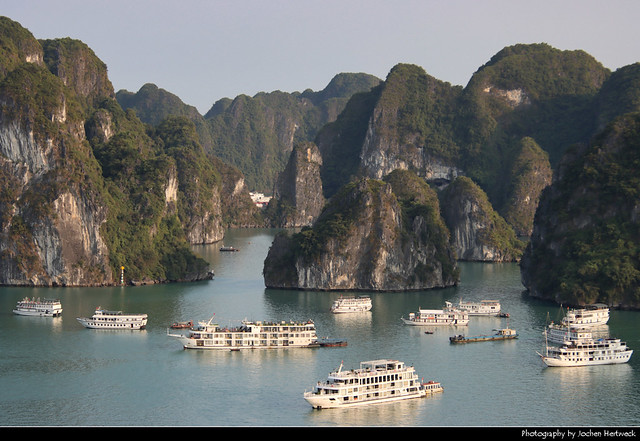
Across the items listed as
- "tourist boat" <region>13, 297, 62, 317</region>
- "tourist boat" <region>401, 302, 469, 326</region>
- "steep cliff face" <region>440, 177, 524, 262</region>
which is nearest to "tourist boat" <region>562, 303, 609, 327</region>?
"tourist boat" <region>401, 302, 469, 326</region>

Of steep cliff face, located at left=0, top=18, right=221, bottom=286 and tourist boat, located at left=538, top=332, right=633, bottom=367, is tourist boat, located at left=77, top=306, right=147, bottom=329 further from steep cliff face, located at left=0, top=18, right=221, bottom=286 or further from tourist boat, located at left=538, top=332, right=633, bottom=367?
tourist boat, located at left=538, top=332, right=633, bottom=367

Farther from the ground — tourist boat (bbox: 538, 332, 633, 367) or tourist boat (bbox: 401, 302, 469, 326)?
tourist boat (bbox: 401, 302, 469, 326)

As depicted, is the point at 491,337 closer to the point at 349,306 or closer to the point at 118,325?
the point at 349,306

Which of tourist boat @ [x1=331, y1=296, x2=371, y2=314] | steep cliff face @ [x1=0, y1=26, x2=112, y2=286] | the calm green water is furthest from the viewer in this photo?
steep cliff face @ [x1=0, y1=26, x2=112, y2=286]

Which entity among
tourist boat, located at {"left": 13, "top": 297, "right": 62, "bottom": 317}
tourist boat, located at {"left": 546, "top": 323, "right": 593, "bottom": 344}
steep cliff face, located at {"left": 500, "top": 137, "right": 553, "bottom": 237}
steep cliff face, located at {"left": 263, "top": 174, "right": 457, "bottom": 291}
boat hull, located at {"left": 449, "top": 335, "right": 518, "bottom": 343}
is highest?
steep cliff face, located at {"left": 500, "top": 137, "right": 553, "bottom": 237}

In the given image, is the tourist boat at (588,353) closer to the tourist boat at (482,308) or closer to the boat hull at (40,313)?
the tourist boat at (482,308)
